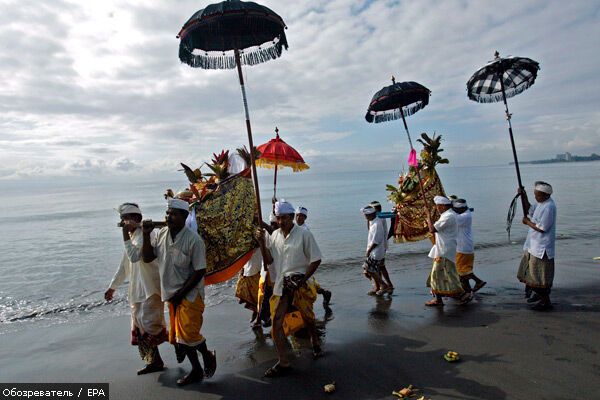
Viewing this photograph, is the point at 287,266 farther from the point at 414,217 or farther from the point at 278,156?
the point at 414,217

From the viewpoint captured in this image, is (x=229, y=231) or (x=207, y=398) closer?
(x=207, y=398)

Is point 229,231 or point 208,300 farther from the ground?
point 229,231

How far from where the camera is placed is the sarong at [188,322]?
4.42m

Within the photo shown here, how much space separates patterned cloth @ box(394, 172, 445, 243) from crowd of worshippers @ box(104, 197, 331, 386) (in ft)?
11.7

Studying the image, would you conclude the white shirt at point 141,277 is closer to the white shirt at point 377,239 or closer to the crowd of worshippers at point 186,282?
the crowd of worshippers at point 186,282

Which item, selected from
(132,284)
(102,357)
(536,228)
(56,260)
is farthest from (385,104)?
(56,260)

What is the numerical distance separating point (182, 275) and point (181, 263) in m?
0.14

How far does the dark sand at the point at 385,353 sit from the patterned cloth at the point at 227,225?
131cm

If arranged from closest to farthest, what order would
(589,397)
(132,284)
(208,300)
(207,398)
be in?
(589,397) → (207,398) → (132,284) → (208,300)

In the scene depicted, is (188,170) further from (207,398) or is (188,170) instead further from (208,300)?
(208,300)

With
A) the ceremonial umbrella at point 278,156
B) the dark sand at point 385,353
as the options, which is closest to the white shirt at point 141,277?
the dark sand at point 385,353

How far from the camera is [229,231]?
215 inches

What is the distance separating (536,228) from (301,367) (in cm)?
440

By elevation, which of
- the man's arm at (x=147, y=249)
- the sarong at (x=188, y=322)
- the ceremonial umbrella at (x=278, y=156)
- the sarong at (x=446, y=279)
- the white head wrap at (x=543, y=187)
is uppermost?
the ceremonial umbrella at (x=278, y=156)
